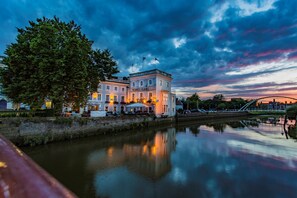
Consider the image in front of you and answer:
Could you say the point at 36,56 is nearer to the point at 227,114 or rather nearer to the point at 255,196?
the point at 255,196

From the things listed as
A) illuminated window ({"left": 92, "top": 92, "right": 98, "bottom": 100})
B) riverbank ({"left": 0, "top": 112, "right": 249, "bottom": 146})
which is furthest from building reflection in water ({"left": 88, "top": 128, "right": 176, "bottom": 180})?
illuminated window ({"left": 92, "top": 92, "right": 98, "bottom": 100})

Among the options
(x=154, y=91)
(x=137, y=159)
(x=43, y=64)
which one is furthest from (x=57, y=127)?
(x=154, y=91)

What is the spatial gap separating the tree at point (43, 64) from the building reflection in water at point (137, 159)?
677 centimetres

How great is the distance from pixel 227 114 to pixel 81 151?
52756 mm

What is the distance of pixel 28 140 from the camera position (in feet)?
36.9

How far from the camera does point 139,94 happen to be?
29703mm

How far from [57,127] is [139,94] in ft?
59.6

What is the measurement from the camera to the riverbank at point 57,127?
10.9 meters

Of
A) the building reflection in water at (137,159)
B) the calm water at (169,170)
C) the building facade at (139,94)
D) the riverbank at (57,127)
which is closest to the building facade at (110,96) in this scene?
the building facade at (139,94)

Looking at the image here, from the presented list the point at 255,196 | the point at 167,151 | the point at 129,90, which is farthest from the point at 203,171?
the point at 129,90

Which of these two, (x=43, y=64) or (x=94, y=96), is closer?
(x=43, y=64)

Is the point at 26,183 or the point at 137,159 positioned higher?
the point at 26,183

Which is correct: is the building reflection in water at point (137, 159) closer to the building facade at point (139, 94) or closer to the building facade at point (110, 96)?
the building facade at point (139, 94)

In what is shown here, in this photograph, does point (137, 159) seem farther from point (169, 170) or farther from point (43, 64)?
point (43, 64)
